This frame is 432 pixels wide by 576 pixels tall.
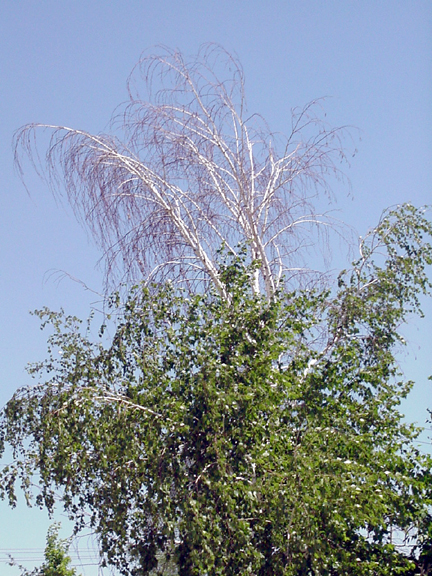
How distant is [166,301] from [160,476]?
200cm

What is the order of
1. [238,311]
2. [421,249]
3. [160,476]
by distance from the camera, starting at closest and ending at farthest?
[160,476] < [238,311] < [421,249]

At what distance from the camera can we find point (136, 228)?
1091 centimetres

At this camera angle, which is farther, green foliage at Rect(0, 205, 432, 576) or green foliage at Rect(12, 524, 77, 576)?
green foliage at Rect(12, 524, 77, 576)

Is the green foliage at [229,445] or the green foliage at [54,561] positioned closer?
the green foliage at [229,445]

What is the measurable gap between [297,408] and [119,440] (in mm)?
2081

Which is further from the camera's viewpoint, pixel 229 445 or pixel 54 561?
pixel 54 561

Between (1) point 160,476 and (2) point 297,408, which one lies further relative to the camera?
(2) point 297,408

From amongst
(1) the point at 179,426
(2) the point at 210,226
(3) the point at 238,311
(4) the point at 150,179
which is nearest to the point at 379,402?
(3) the point at 238,311

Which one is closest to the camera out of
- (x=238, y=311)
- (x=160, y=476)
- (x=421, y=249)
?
(x=160, y=476)

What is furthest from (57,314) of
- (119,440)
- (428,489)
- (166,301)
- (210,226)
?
(428,489)

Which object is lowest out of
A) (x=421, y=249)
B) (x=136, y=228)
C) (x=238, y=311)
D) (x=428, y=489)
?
(x=428, y=489)

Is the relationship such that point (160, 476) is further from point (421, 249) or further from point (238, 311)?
point (421, 249)

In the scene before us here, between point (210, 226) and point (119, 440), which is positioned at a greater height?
point (210, 226)

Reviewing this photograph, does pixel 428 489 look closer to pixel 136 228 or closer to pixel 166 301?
pixel 166 301
